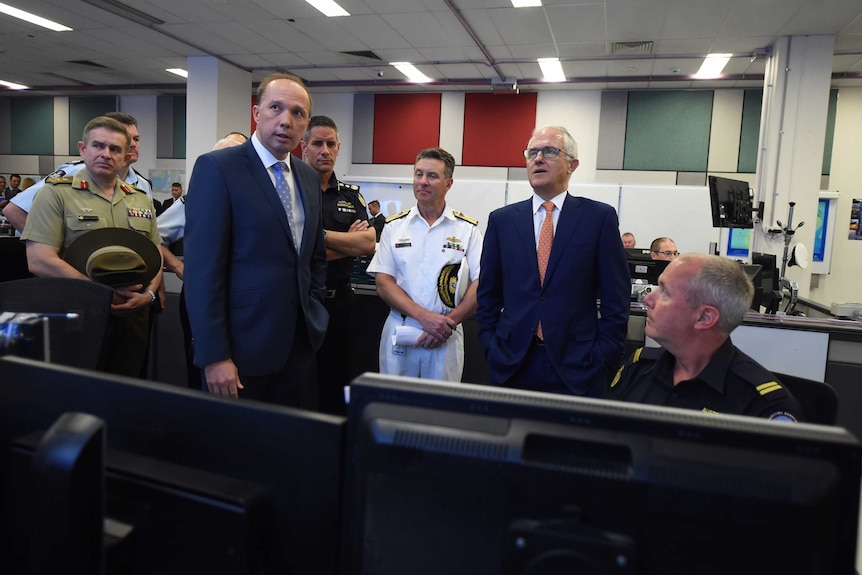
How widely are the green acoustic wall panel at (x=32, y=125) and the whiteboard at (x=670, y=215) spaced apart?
11417 mm

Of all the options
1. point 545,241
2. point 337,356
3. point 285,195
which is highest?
point 285,195

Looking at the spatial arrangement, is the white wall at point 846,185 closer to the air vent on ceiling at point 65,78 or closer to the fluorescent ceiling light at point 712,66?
the fluorescent ceiling light at point 712,66

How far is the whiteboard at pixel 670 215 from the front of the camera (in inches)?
326

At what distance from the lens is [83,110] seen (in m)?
12.0

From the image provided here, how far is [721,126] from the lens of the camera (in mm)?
9031

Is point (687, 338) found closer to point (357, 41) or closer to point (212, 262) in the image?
point (212, 262)

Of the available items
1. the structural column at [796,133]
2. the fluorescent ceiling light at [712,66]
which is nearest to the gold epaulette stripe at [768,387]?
the structural column at [796,133]

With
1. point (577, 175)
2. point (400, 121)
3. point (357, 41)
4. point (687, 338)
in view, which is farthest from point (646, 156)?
point (687, 338)

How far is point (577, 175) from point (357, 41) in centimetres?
419

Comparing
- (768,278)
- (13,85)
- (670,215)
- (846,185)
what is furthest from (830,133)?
(13,85)

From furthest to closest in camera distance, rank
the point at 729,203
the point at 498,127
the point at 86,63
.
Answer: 1. the point at 498,127
2. the point at 86,63
3. the point at 729,203

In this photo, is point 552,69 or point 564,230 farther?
point 552,69

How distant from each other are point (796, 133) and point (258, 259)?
6.70m

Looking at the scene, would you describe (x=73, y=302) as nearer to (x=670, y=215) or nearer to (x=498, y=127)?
(x=670, y=215)
